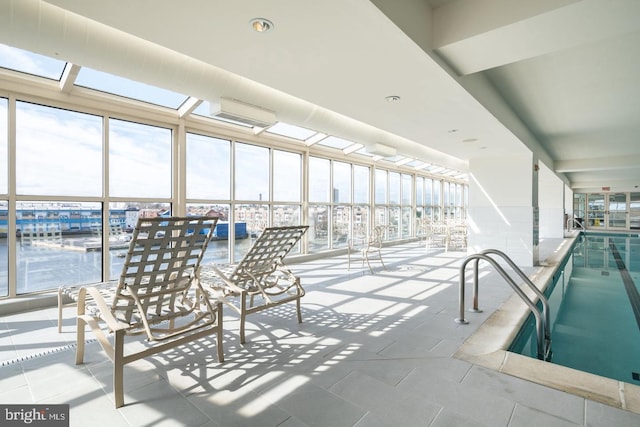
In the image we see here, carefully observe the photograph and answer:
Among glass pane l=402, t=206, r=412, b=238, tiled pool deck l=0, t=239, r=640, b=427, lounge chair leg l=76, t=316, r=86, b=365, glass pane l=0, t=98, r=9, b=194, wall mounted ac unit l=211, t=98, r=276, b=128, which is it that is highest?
wall mounted ac unit l=211, t=98, r=276, b=128

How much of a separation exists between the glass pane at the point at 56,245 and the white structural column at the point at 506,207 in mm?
7596

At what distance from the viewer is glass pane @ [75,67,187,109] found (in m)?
4.20

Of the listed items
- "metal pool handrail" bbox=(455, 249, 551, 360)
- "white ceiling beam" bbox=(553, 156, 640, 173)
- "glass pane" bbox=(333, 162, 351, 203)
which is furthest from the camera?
"white ceiling beam" bbox=(553, 156, 640, 173)

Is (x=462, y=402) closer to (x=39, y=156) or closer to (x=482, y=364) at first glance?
(x=482, y=364)

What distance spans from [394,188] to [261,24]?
375 inches

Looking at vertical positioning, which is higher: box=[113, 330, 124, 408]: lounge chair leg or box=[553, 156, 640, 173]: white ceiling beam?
box=[553, 156, 640, 173]: white ceiling beam

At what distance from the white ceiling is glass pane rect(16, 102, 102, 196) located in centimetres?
208

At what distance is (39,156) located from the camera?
13.9ft

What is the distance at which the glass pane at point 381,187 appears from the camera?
10.4 m

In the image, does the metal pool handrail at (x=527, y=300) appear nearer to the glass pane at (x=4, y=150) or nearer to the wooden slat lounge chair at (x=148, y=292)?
the wooden slat lounge chair at (x=148, y=292)

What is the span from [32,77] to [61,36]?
7.01 feet

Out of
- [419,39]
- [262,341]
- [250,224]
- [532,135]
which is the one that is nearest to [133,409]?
[262,341]

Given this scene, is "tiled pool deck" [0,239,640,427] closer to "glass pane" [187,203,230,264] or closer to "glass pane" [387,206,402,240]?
"glass pane" [187,203,230,264]

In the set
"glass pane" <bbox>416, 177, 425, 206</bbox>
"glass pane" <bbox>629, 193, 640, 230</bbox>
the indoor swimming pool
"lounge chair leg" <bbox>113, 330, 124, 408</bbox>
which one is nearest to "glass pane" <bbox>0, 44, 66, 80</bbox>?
"lounge chair leg" <bbox>113, 330, 124, 408</bbox>
